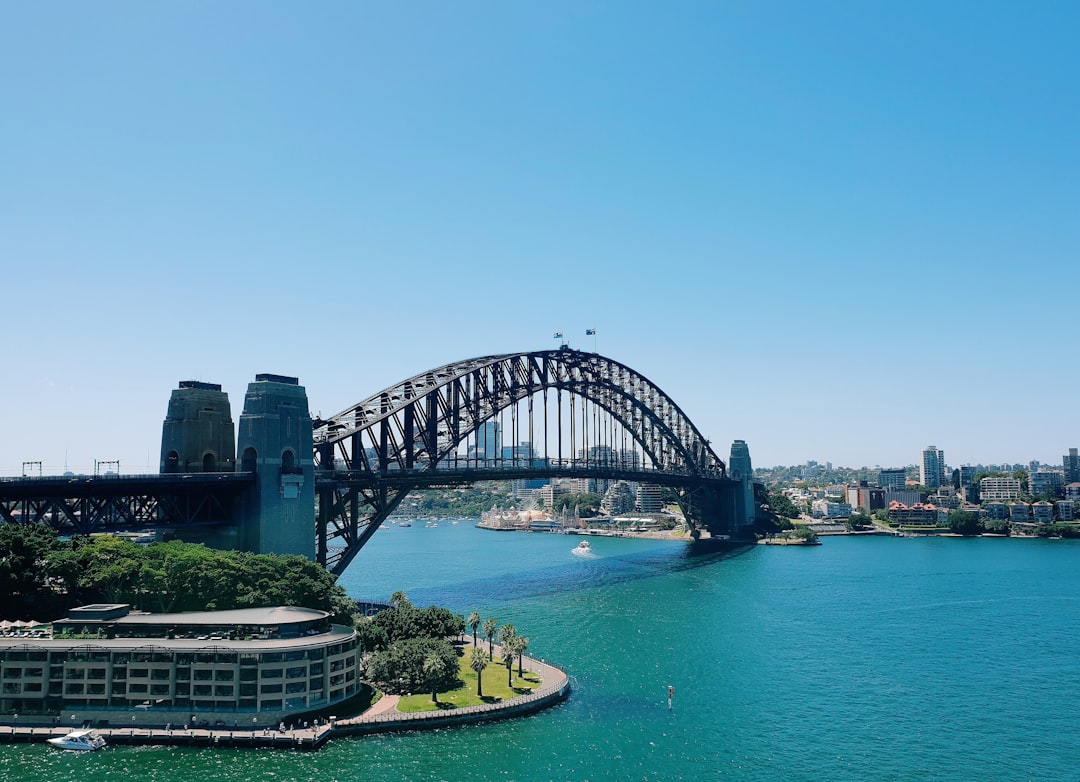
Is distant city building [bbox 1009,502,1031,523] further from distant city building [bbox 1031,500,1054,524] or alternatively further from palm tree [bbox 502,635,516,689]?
palm tree [bbox 502,635,516,689]

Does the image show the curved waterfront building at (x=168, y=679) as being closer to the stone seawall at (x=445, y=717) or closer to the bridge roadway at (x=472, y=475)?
the stone seawall at (x=445, y=717)

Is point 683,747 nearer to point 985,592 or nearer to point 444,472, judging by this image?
point 444,472

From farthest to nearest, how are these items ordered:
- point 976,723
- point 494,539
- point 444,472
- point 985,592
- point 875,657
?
point 494,539 → point 985,592 → point 444,472 → point 875,657 → point 976,723

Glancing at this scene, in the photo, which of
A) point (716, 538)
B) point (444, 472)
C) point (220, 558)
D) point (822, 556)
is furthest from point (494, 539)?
point (220, 558)

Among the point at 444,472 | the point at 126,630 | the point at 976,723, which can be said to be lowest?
the point at 976,723

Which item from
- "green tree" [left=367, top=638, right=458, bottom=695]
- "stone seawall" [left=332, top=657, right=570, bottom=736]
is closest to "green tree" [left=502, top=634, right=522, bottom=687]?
"stone seawall" [left=332, top=657, right=570, bottom=736]

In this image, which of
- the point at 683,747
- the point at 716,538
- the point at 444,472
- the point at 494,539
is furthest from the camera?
the point at 494,539
